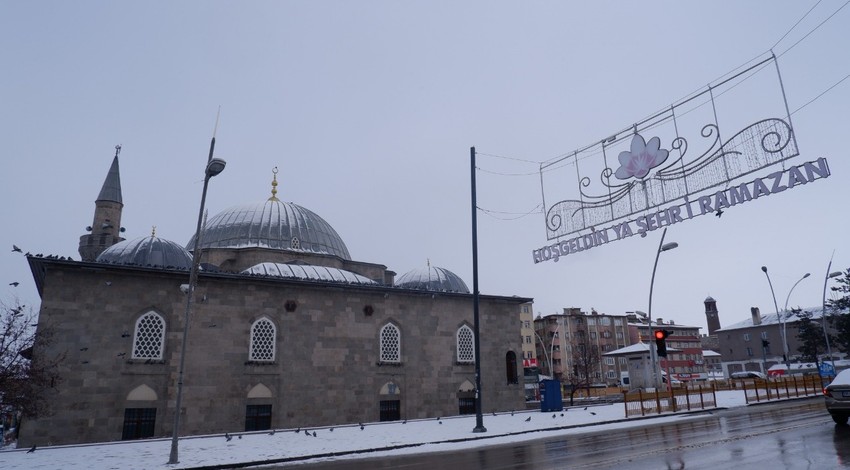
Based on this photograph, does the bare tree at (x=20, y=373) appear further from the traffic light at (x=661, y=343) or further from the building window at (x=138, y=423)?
the traffic light at (x=661, y=343)

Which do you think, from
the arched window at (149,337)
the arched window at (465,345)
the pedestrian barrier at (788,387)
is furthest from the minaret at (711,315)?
the arched window at (149,337)

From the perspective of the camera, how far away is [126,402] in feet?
63.0

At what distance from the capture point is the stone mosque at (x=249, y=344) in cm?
1881

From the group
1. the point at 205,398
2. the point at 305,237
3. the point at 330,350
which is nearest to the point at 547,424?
the point at 330,350

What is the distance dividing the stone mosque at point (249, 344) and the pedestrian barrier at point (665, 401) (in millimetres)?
6762

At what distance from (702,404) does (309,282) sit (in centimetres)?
1848

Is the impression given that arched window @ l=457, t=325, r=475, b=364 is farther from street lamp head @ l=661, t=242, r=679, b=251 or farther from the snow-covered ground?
street lamp head @ l=661, t=242, r=679, b=251

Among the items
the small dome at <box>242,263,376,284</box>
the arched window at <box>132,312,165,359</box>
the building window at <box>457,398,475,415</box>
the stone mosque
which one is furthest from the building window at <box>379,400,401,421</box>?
the arched window at <box>132,312,165,359</box>

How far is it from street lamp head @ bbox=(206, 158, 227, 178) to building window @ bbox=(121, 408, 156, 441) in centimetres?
1056

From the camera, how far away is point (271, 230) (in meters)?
32.0

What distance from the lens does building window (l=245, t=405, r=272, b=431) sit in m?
21.4

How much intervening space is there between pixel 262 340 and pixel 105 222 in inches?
901

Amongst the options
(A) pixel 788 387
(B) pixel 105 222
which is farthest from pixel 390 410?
(B) pixel 105 222

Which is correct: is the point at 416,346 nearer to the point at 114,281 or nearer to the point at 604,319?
the point at 114,281
